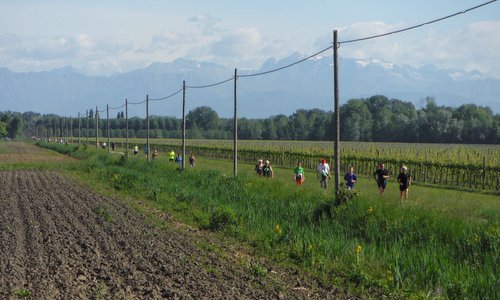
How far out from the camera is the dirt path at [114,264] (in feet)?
33.0

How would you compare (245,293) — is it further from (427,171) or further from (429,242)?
(427,171)

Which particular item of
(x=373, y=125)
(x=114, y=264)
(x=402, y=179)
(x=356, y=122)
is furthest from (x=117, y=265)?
(x=356, y=122)

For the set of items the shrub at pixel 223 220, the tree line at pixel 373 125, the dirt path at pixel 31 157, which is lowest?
the dirt path at pixel 31 157

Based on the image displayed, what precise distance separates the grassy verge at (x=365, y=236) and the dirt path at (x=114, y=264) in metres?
1.12

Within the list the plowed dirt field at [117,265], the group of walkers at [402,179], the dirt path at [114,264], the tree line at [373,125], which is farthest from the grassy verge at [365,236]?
the tree line at [373,125]

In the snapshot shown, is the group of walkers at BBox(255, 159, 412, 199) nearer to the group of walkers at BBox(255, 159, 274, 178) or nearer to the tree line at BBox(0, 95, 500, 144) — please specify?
the group of walkers at BBox(255, 159, 274, 178)

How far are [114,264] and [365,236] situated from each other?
19.3 feet

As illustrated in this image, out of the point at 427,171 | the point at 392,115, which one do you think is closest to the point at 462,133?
the point at 392,115

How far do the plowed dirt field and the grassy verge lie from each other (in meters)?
0.89

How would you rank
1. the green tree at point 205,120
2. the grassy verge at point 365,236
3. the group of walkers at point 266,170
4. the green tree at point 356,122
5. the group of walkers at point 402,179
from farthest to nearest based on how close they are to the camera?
the green tree at point 205,120
the green tree at point 356,122
the group of walkers at point 266,170
the group of walkers at point 402,179
the grassy verge at point 365,236

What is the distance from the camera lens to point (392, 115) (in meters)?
124

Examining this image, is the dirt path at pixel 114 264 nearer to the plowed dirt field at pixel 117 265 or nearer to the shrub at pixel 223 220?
the plowed dirt field at pixel 117 265

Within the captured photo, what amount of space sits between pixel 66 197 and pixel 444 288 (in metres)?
19.0

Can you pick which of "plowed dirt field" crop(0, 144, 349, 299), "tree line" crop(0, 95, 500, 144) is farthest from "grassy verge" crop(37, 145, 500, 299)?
"tree line" crop(0, 95, 500, 144)
